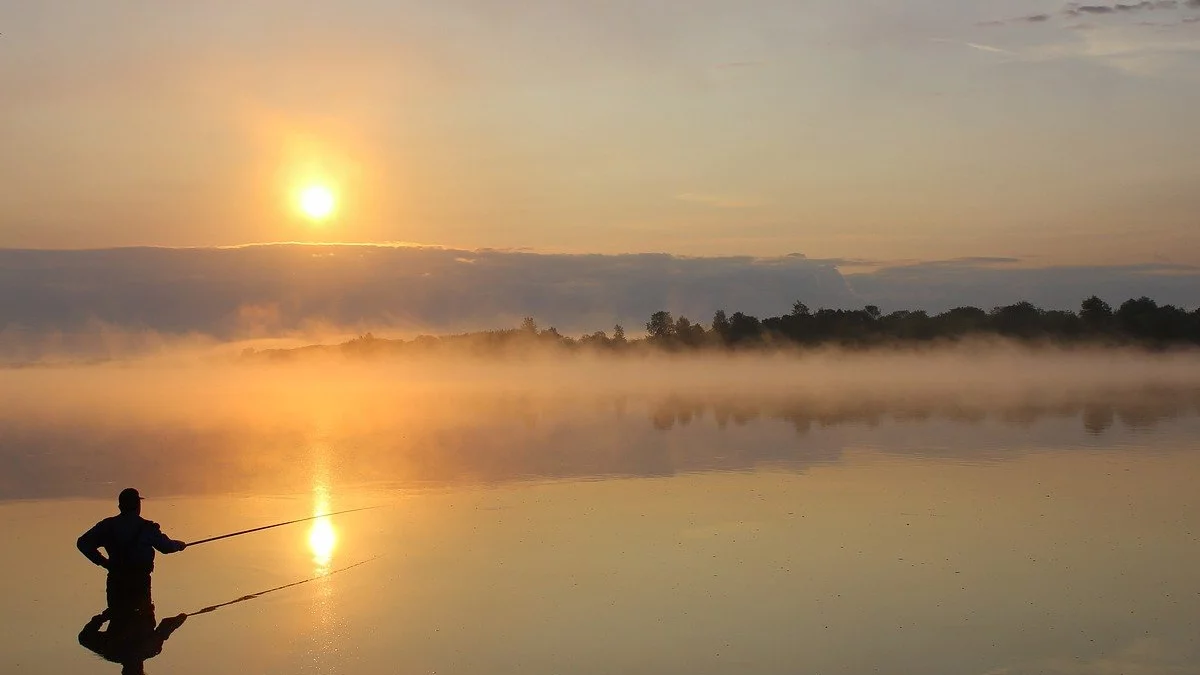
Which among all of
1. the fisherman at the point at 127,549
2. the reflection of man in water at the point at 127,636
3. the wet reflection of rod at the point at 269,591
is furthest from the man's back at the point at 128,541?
the wet reflection of rod at the point at 269,591

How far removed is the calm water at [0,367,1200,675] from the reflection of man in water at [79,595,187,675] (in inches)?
7.6

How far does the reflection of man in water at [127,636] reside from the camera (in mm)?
12188

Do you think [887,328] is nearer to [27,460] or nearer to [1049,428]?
[1049,428]

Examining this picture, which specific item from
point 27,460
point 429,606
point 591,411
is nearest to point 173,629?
point 429,606

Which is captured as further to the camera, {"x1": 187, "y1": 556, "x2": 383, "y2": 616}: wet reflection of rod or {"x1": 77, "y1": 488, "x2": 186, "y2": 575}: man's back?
{"x1": 187, "y1": 556, "x2": 383, "y2": 616}: wet reflection of rod

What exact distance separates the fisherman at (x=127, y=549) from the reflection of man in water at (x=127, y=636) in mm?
97

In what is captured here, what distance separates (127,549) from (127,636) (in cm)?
99

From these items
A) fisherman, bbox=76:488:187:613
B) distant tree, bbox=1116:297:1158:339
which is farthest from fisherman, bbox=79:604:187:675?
distant tree, bbox=1116:297:1158:339

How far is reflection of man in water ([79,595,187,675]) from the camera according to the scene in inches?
480

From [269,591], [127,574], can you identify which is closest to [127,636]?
[127,574]

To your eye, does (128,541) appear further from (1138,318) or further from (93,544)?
(1138,318)

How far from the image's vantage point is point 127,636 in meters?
12.6

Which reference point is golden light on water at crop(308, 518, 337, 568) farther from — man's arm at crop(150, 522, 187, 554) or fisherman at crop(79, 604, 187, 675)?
man's arm at crop(150, 522, 187, 554)

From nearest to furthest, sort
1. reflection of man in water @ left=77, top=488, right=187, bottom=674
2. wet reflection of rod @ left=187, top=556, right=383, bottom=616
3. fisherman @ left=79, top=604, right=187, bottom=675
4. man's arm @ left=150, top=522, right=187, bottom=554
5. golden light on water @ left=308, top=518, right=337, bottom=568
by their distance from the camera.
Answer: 1. fisherman @ left=79, top=604, right=187, bottom=675
2. reflection of man in water @ left=77, top=488, right=187, bottom=674
3. man's arm @ left=150, top=522, right=187, bottom=554
4. wet reflection of rod @ left=187, top=556, right=383, bottom=616
5. golden light on water @ left=308, top=518, right=337, bottom=568
